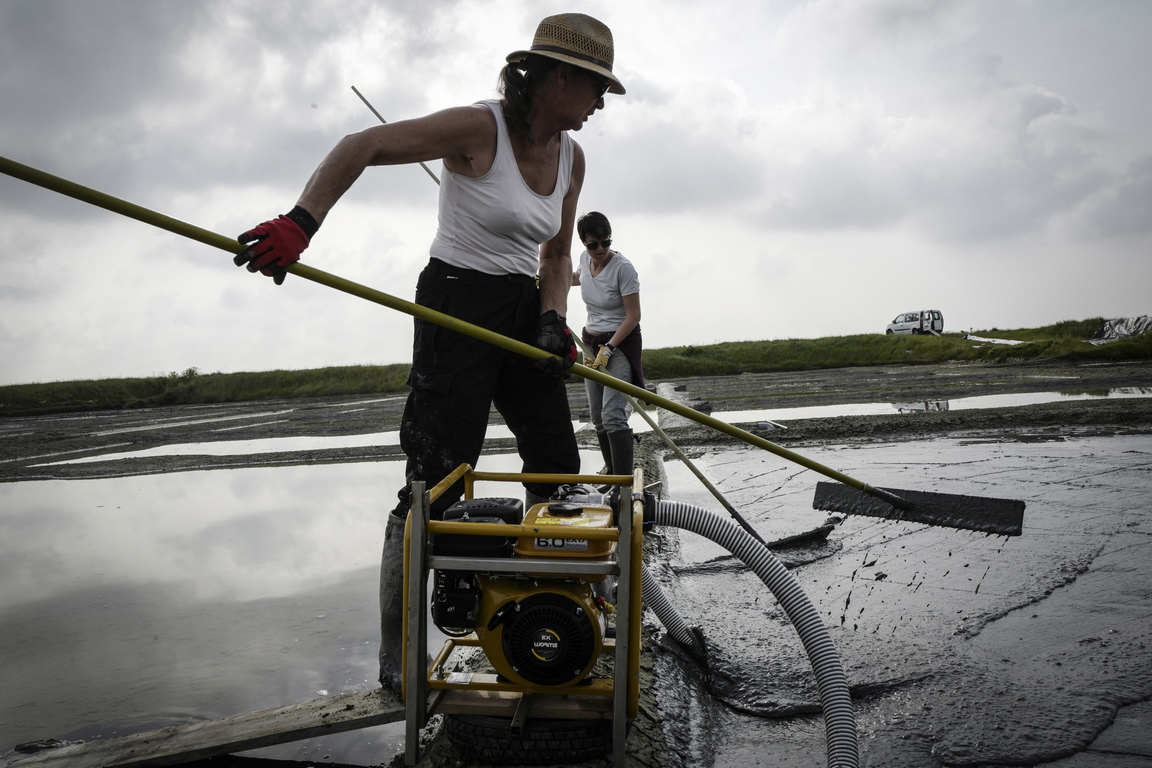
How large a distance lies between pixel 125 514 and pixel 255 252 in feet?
14.7

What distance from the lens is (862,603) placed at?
9.73 ft

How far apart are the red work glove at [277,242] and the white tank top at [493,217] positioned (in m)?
0.42

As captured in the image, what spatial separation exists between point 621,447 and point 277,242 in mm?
2825

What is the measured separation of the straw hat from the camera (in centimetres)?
211

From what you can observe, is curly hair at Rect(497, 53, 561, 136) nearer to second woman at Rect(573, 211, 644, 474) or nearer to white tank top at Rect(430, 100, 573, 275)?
white tank top at Rect(430, 100, 573, 275)

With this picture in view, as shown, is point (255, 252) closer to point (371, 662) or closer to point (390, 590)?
point (390, 590)

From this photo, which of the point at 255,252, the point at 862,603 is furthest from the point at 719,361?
the point at 255,252

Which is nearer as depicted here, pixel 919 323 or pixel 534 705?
pixel 534 705

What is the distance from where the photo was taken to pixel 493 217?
215 centimetres

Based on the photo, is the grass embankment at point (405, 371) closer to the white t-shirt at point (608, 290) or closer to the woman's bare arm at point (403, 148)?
the white t-shirt at point (608, 290)

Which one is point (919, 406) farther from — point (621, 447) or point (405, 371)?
point (405, 371)

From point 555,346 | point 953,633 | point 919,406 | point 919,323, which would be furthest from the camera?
point 919,323

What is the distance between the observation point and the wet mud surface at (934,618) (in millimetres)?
1976

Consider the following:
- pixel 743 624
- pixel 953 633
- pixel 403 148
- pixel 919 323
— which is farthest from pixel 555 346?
pixel 919 323
